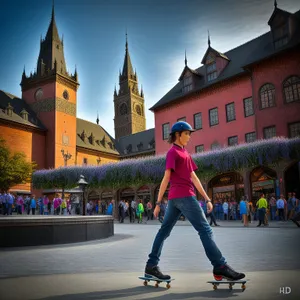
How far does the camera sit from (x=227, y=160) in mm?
28734

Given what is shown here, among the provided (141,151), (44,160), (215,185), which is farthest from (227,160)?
(141,151)

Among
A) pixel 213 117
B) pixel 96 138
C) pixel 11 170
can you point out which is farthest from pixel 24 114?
pixel 213 117

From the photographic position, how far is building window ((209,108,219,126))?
114ft

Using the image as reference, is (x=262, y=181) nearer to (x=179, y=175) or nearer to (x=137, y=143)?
(x=179, y=175)

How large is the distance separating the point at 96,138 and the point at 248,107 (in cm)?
4715

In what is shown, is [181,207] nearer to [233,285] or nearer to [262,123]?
[233,285]

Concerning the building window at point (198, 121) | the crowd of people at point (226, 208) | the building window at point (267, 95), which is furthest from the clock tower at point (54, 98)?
the building window at point (267, 95)

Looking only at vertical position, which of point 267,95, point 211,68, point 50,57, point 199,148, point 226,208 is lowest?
point 226,208

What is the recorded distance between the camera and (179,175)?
4492mm

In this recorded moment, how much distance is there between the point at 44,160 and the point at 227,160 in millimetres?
35568

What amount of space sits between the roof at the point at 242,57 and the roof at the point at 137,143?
32.8 metres

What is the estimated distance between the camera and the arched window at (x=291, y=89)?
27.5 meters

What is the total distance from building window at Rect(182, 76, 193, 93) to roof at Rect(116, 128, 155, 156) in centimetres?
3419

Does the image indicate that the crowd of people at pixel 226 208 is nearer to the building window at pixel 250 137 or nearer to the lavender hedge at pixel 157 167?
the lavender hedge at pixel 157 167
